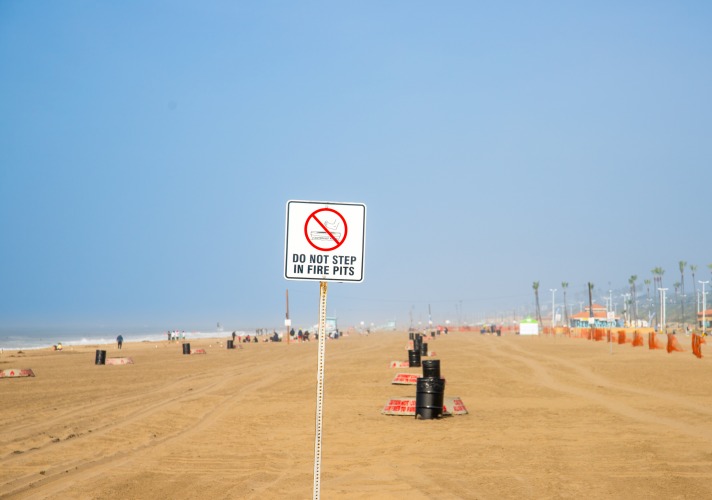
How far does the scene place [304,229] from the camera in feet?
21.8

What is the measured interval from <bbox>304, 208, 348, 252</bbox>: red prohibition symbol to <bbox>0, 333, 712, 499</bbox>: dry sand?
182 inches

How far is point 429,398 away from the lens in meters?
17.8

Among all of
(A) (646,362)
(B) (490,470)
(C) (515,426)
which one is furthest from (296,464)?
(A) (646,362)

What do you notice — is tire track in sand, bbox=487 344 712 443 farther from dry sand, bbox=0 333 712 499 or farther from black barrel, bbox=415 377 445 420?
black barrel, bbox=415 377 445 420

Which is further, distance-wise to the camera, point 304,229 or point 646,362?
point 646,362

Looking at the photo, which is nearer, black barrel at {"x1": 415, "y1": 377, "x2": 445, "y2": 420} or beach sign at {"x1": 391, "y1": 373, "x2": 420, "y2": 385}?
black barrel at {"x1": 415, "y1": 377, "x2": 445, "y2": 420}

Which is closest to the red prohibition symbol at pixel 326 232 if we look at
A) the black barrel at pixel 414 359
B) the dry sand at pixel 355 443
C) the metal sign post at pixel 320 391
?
the metal sign post at pixel 320 391

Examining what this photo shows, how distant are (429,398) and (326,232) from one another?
1185 cm

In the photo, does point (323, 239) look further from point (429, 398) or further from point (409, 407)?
point (409, 407)

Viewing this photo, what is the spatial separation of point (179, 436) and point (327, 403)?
6.94 metres

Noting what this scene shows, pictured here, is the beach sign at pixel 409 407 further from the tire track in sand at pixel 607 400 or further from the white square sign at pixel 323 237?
the white square sign at pixel 323 237

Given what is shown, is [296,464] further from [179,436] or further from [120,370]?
[120,370]

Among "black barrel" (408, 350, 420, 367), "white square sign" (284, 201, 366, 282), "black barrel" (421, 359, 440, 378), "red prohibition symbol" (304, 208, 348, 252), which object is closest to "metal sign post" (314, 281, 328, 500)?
"white square sign" (284, 201, 366, 282)

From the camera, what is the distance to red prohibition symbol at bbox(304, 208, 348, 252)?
6.64m
